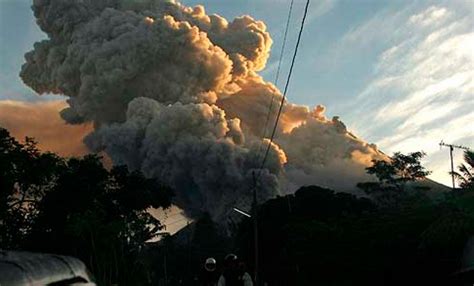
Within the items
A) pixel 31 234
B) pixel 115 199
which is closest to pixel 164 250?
pixel 115 199

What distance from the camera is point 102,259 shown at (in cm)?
4259

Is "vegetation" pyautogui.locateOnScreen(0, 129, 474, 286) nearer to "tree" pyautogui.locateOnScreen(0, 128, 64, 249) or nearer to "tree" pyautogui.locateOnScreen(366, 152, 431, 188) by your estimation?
"tree" pyautogui.locateOnScreen(0, 128, 64, 249)

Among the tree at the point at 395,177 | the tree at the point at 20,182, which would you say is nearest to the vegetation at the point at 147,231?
the tree at the point at 20,182

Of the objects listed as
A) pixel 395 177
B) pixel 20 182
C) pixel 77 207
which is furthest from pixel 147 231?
pixel 395 177

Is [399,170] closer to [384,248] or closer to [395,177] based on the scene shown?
[395,177]

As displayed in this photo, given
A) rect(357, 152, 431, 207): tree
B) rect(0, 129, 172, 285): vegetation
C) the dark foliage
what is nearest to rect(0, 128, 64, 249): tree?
rect(0, 129, 172, 285): vegetation

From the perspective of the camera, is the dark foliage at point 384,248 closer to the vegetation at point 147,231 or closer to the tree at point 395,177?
the vegetation at point 147,231

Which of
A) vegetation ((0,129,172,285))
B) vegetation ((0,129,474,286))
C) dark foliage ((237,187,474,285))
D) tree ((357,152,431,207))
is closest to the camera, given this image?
dark foliage ((237,187,474,285))

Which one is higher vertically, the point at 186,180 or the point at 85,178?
the point at 186,180

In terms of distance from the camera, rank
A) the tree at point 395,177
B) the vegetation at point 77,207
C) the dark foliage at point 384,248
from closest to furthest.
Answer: the dark foliage at point 384,248
the vegetation at point 77,207
the tree at point 395,177

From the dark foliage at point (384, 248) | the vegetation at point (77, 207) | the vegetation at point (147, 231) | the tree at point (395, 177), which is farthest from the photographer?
the tree at point (395, 177)

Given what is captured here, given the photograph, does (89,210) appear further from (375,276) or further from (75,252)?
(375,276)

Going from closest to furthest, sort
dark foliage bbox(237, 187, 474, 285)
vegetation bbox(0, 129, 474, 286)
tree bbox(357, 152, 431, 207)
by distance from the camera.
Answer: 1. dark foliage bbox(237, 187, 474, 285)
2. vegetation bbox(0, 129, 474, 286)
3. tree bbox(357, 152, 431, 207)

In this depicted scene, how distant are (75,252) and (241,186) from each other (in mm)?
64858
